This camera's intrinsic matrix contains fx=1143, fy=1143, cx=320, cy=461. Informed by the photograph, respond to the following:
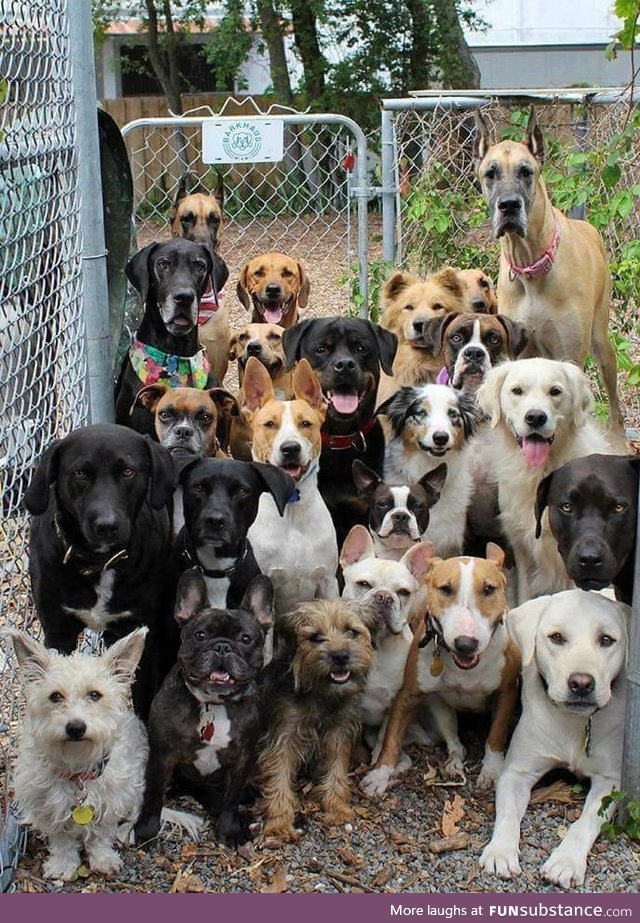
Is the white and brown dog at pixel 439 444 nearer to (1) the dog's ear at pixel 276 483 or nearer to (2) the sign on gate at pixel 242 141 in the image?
(1) the dog's ear at pixel 276 483

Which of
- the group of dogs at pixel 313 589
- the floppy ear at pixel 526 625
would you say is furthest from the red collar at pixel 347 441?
the floppy ear at pixel 526 625

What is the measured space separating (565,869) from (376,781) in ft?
2.81

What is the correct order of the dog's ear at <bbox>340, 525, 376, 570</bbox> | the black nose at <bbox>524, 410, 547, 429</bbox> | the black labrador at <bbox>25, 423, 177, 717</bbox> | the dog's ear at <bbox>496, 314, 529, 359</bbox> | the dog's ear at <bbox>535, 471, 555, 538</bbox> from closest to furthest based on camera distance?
the black labrador at <bbox>25, 423, 177, 717</bbox> < the dog's ear at <bbox>535, 471, 555, 538</bbox> < the dog's ear at <bbox>340, 525, 376, 570</bbox> < the black nose at <bbox>524, 410, 547, 429</bbox> < the dog's ear at <bbox>496, 314, 529, 359</bbox>

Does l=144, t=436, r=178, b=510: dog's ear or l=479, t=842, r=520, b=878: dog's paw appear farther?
l=144, t=436, r=178, b=510: dog's ear

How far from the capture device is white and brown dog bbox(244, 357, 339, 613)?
4.89 m

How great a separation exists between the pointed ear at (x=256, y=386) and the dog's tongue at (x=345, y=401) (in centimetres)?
50

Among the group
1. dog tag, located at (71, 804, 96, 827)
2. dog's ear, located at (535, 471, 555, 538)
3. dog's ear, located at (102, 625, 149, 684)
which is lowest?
dog tag, located at (71, 804, 96, 827)

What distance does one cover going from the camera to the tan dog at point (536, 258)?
662 centimetres

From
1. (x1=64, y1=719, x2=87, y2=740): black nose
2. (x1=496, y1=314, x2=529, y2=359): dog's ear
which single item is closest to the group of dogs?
(x1=64, y1=719, x2=87, y2=740): black nose

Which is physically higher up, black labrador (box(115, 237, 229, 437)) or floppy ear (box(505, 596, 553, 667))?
black labrador (box(115, 237, 229, 437))

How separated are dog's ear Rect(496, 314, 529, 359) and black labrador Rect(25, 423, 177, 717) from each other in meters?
2.60

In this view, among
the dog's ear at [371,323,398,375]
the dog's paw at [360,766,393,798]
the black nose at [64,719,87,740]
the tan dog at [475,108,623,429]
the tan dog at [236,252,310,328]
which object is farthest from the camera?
the tan dog at [236,252,310,328]

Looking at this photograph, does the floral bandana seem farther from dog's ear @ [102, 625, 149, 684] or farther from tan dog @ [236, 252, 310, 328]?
dog's ear @ [102, 625, 149, 684]

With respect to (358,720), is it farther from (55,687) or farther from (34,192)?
(34,192)
